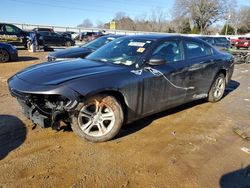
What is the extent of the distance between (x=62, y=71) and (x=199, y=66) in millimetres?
2842

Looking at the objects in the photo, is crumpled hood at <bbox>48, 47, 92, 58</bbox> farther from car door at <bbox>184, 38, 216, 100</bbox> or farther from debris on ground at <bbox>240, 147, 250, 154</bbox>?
debris on ground at <bbox>240, 147, 250, 154</bbox>

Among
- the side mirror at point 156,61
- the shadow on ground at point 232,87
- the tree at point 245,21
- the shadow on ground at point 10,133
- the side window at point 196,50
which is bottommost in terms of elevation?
the shadow on ground at point 232,87

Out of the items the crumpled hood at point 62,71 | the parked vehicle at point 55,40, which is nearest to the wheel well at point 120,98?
the crumpled hood at point 62,71

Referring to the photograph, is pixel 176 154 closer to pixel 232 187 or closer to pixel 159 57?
pixel 232 187

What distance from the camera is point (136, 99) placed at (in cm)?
432

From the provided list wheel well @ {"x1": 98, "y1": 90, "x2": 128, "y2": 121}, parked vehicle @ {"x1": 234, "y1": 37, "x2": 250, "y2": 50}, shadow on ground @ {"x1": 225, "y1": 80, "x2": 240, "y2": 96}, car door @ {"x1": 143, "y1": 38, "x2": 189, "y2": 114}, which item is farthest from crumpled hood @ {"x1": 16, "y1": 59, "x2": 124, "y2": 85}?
parked vehicle @ {"x1": 234, "y1": 37, "x2": 250, "y2": 50}

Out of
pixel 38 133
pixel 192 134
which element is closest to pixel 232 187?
pixel 192 134

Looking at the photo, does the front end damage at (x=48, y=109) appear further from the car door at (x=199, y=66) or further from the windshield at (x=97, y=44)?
the windshield at (x=97, y=44)

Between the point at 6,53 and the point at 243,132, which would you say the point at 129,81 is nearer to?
the point at 243,132

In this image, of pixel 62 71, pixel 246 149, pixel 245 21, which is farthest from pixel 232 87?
pixel 245 21

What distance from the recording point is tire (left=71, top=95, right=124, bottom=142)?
12.9 ft

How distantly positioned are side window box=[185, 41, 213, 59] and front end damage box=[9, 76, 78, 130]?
8.83 feet

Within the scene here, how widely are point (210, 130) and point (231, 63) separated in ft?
9.39

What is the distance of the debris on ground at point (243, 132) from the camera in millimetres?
4618
